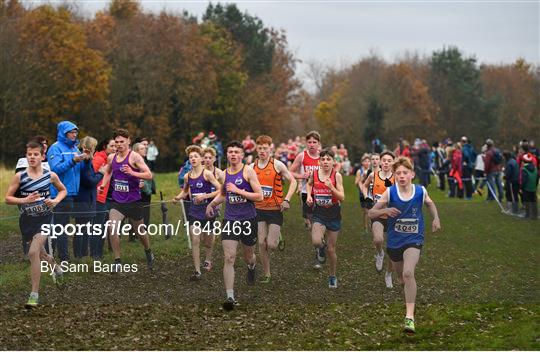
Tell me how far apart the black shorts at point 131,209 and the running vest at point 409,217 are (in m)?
4.47

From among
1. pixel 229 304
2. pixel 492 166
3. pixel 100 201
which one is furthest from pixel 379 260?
pixel 492 166

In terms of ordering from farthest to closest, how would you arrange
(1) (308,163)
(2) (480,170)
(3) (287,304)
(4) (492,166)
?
(2) (480,170), (4) (492,166), (1) (308,163), (3) (287,304)

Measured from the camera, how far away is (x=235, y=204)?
496 inches

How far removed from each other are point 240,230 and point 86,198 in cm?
336

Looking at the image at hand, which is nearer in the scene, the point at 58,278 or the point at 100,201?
the point at 58,278

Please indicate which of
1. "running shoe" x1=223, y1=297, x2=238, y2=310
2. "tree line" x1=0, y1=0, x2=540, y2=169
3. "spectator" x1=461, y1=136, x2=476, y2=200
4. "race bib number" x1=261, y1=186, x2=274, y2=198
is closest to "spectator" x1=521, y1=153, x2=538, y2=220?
"spectator" x1=461, y1=136, x2=476, y2=200

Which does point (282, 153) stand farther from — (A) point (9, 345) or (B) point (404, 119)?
(B) point (404, 119)

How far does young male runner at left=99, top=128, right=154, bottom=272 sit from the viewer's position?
1354 centimetres

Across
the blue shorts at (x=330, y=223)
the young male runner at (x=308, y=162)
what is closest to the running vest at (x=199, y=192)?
the blue shorts at (x=330, y=223)

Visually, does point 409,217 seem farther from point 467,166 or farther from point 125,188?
point 467,166

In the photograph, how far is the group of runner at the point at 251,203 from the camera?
1121 cm

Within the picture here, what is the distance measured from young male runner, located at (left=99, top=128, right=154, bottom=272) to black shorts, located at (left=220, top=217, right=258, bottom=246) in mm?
1686

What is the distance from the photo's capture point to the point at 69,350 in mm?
9930

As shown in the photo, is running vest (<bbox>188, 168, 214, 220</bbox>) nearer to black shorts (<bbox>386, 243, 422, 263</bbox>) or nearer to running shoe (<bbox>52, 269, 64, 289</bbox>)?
running shoe (<bbox>52, 269, 64, 289</bbox>)
